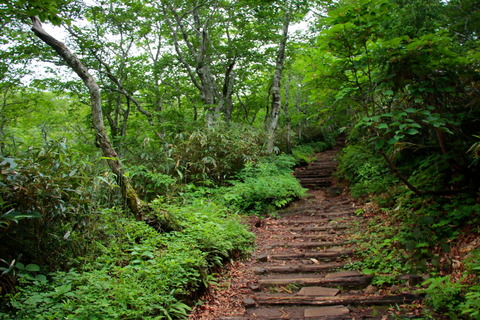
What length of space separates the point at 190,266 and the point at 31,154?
7.77 feet

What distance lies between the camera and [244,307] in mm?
3547

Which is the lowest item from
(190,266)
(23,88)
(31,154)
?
Result: (190,266)

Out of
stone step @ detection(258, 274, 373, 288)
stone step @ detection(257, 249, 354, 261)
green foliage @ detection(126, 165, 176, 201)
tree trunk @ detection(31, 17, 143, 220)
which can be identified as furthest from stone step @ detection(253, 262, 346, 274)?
green foliage @ detection(126, 165, 176, 201)

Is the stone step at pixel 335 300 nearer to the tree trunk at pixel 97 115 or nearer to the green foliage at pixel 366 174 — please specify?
the tree trunk at pixel 97 115

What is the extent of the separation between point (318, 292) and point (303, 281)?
333 mm

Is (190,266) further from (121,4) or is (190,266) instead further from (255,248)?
(121,4)

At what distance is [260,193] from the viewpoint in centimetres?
763

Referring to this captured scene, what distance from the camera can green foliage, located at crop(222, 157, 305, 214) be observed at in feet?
24.1

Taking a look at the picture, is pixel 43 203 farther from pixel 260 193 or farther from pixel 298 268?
pixel 260 193

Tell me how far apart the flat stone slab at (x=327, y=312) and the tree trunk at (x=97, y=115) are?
290cm

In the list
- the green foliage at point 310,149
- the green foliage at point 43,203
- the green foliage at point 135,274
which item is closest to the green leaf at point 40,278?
the green foliage at point 135,274

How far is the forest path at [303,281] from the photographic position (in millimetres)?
3270

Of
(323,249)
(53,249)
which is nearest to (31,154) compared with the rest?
(53,249)

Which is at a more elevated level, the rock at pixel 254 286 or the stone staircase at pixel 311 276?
the stone staircase at pixel 311 276
